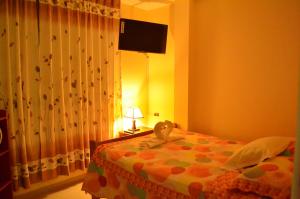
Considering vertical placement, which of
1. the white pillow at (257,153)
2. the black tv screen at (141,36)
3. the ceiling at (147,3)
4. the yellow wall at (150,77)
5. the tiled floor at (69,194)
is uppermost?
the ceiling at (147,3)

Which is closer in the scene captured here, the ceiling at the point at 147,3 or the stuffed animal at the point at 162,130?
the stuffed animal at the point at 162,130

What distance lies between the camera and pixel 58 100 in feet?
10.1

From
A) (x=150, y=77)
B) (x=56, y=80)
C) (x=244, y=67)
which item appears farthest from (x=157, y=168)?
(x=150, y=77)

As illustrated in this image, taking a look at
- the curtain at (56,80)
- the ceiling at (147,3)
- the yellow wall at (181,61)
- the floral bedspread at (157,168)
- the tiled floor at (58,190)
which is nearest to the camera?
the floral bedspread at (157,168)

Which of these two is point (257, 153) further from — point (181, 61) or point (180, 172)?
point (181, 61)

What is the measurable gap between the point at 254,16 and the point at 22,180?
325 centimetres

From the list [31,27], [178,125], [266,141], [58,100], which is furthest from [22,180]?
[266,141]

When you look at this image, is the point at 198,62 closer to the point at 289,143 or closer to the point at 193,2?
the point at 193,2

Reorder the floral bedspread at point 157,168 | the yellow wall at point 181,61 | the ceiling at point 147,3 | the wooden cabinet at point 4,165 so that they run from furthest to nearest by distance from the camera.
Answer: the ceiling at point 147,3 → the yellow wall at point 181,61 → the wooden cabinet at point 4,165 → the floral bedspread at point 157,168

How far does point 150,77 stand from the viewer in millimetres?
4164

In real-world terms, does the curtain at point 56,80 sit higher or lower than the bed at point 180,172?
higher

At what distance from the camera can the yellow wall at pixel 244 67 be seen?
2541 millimetres

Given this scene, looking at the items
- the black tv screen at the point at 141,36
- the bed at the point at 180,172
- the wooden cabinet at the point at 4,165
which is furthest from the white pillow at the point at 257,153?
the wooden cabinet at the point at 4,165

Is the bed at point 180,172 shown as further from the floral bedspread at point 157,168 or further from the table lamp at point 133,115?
the table lamp at point 133,115
